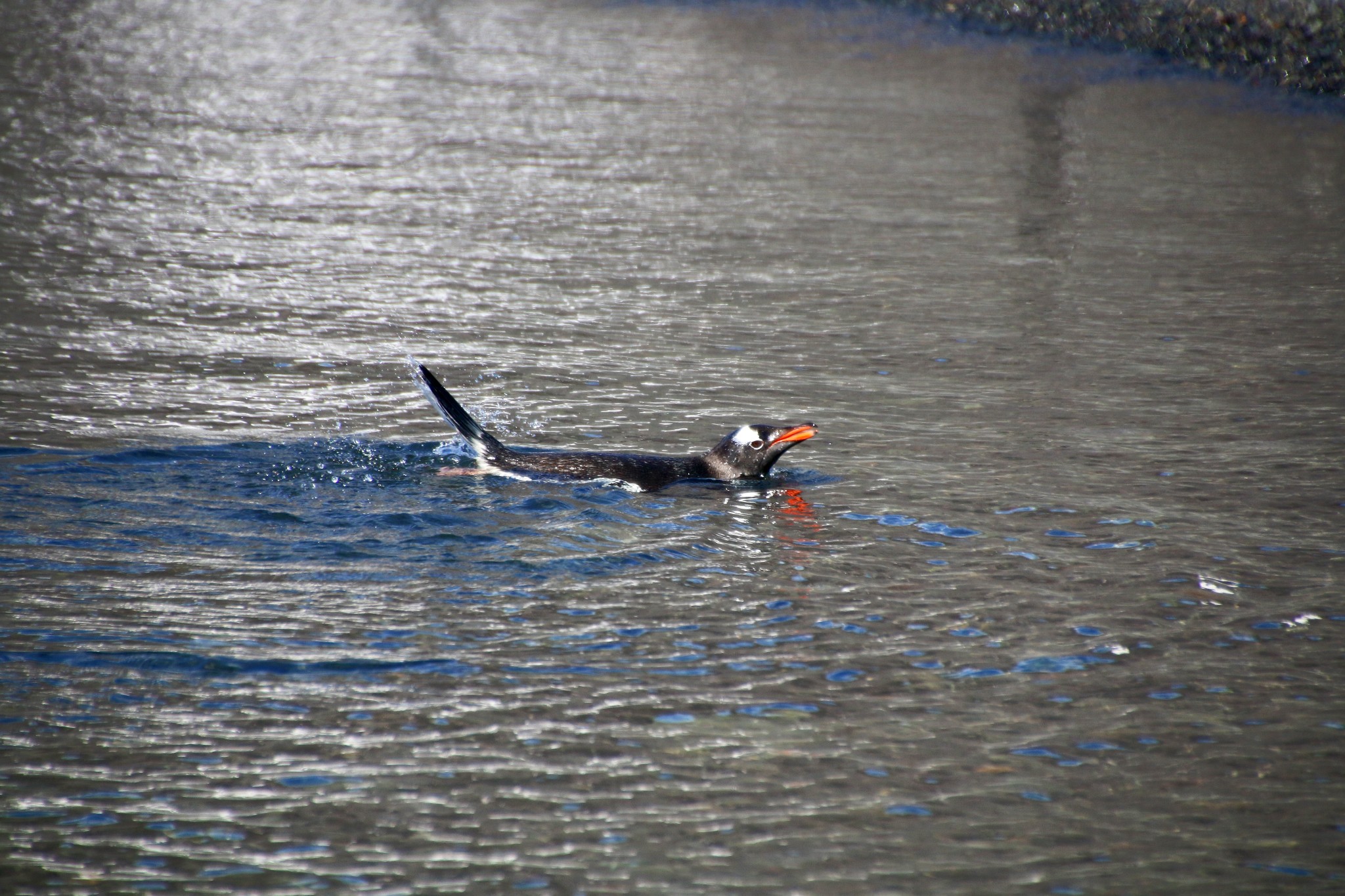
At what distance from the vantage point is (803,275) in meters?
13.7

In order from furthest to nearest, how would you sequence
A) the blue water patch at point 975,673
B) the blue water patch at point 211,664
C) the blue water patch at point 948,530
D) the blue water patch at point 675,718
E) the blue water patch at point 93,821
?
the blue water patch at point 948,530, the blue water patch at point 975,673, the blue water patch at point 211,664, the blue water patch at point 675,718, the blue water patch at point 93,821

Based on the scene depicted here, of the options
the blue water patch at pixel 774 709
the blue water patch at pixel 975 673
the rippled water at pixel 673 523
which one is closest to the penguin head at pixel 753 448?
the rippled water at pixel 673 523

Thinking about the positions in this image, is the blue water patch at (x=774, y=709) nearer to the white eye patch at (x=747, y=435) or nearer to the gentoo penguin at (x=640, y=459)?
the gentoo penguin at (x=640, y=459)

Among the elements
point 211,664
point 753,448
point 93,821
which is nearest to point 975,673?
point 753,448

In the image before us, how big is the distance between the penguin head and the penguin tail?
51.2 inches

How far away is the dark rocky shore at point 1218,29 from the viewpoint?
20.4 metres

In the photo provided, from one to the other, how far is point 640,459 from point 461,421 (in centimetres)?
110

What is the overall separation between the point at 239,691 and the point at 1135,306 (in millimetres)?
9114

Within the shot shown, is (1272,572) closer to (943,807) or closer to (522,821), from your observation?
(943,807)

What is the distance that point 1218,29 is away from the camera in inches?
858

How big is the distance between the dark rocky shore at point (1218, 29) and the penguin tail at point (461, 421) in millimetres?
16098

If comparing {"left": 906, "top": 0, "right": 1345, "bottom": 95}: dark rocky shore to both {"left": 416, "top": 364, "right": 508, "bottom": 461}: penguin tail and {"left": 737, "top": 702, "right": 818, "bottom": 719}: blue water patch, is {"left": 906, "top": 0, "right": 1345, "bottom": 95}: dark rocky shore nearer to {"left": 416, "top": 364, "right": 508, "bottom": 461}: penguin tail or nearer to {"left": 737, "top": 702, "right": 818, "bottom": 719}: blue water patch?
{"left": 416, "top": 364, "right": 508, "bottom": 461}: penguin tail

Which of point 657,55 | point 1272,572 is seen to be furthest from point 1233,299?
point 657,55

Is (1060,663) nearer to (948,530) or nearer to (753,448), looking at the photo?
(948,530)
